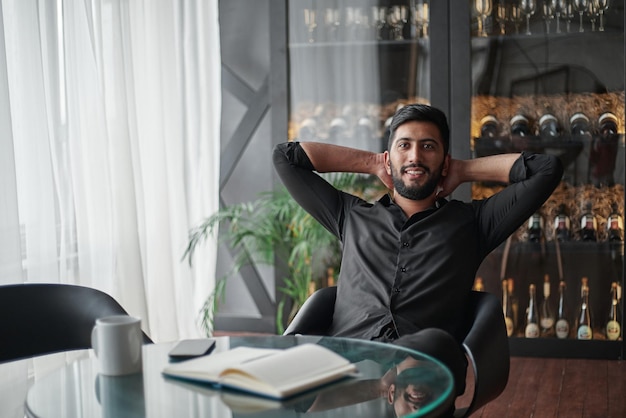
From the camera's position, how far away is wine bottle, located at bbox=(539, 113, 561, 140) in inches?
165

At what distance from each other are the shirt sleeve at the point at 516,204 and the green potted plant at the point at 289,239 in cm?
153

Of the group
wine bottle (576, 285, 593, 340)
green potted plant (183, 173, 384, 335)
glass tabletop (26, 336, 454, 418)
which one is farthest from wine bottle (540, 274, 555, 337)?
glass tabletop (26, 336, 454, 418)

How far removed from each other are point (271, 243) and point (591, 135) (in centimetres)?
171

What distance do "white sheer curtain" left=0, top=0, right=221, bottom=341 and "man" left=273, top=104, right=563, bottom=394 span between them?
966mm

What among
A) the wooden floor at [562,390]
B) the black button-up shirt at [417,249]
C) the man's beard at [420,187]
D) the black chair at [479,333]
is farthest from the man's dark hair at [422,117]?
the wooden floor at [562,390]

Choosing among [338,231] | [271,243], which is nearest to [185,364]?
[338,231]

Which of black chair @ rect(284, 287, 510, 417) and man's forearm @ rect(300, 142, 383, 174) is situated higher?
man's forearm @ rect(300, 142, 383, 174)

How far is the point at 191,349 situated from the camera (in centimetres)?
186

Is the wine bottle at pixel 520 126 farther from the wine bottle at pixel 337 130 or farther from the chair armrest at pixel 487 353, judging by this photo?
the chair armrest at pixel 487 353

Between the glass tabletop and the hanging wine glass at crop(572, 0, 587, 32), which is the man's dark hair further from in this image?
the hanging wine glass at crop(572, 0, 587, 32)

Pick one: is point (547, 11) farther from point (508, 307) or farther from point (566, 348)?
point (566, 348)

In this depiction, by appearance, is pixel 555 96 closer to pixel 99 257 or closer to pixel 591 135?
pixel 591 135

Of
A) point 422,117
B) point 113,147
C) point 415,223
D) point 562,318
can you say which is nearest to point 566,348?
point 562,318

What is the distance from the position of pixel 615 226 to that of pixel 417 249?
1886mm
